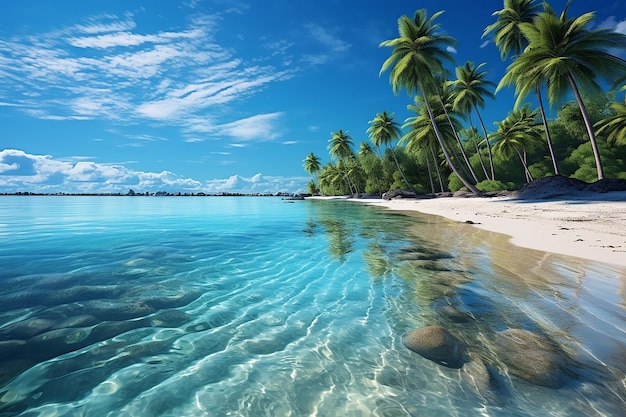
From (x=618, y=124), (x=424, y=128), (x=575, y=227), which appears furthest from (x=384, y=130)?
(x=575, y=227)

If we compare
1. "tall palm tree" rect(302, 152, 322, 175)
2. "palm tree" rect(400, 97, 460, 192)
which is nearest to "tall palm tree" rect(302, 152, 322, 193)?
"tall palm tree" rect(302, 152, 322, 175)

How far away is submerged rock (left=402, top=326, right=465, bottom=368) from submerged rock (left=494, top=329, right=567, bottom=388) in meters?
0.38

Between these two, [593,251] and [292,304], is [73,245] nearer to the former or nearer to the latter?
[292,304]

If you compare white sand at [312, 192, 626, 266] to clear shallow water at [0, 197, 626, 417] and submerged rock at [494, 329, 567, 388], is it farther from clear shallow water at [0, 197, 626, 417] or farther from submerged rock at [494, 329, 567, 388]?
submerged rock at [494, 329, 567, 388]

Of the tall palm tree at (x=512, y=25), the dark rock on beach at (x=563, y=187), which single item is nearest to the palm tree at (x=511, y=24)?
the tall palm tree at (x=512, y=25)

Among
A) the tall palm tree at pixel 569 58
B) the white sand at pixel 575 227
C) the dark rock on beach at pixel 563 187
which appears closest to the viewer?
the white sand at pixel 575 227

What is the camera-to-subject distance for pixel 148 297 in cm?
443

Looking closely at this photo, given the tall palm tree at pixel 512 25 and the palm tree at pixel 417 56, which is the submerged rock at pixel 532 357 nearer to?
the palm tree at pixel 417 56

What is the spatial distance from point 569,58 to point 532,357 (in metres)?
23.2

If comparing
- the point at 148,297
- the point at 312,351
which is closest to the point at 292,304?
the point at 312,351

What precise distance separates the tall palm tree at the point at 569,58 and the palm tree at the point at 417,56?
6.73 meters

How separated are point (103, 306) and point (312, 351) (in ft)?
10.2

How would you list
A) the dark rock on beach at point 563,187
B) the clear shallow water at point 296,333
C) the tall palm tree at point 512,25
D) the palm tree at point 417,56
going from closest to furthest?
the clear shallow water at point 296,333 → the dark rock on beach at point 563,187 → the palm tree at point 417,56 → the tall palm tree at point 512,25

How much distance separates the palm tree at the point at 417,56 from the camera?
25.2 m
